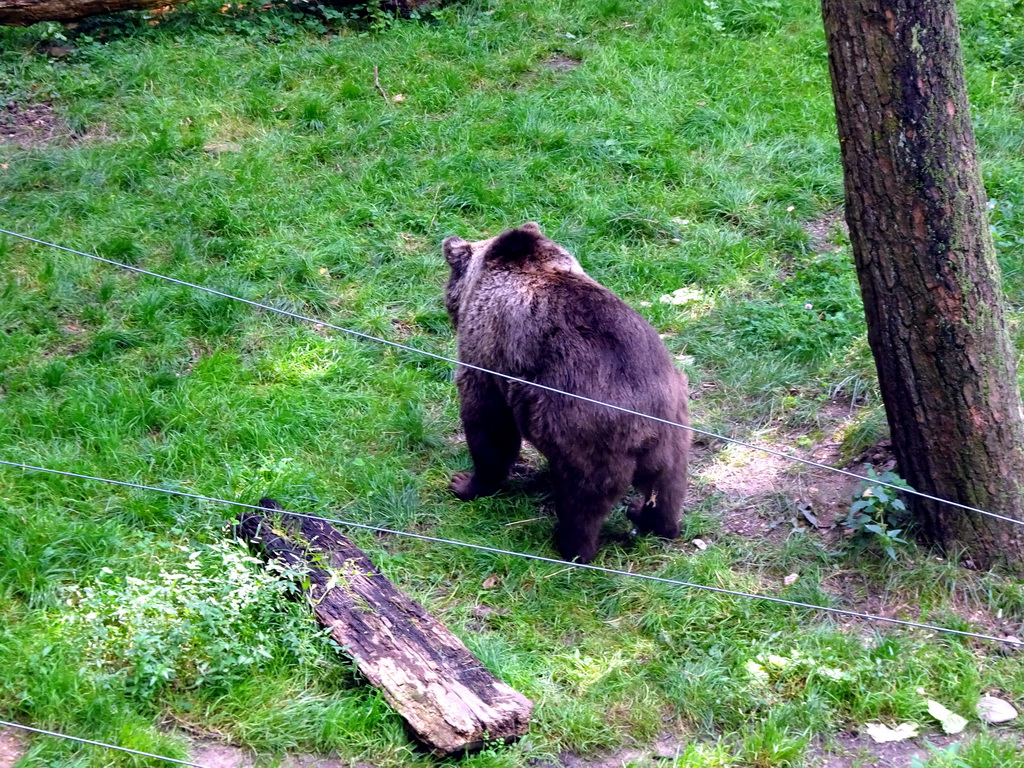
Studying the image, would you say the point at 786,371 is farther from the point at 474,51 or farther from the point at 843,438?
the point at 474,51

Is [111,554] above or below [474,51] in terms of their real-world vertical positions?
below

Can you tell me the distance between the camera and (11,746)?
3721 mm

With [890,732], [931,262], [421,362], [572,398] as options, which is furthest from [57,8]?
Answer: [890,732]

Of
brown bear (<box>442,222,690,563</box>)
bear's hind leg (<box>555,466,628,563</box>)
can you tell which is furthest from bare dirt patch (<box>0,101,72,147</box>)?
bear's hind leg (<box>555,466,628,563</box>)

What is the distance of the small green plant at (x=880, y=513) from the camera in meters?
4.71

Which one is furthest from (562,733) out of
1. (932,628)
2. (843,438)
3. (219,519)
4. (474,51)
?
(474,51)

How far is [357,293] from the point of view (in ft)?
23.2

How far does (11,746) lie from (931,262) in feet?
13.5

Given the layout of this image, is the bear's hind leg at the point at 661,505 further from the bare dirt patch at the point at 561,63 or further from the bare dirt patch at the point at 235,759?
the bare dirt patch at the point at 561,63

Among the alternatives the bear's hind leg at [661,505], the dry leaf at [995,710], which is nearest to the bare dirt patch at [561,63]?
the bear's hind leg at [661,505]

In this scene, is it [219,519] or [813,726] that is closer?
[813,726]

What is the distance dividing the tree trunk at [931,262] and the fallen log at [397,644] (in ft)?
7.17

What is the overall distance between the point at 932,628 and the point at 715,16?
23.7 feet

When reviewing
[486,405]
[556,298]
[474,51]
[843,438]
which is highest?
[474,51]
